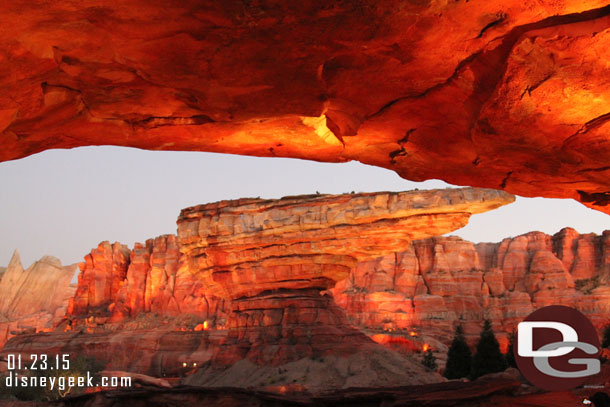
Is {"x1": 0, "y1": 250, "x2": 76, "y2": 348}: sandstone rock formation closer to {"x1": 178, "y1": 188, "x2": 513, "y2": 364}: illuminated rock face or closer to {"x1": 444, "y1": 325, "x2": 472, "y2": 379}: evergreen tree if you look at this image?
{"x1": 178, "y1": 188, "x2": 513, "y2": 364}: illuminated rock face

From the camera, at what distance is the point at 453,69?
20.2 ft

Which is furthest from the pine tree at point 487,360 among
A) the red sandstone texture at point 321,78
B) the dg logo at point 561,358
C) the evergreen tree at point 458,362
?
the red sandstone texture at point 321,78

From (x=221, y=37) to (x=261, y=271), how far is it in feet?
83.7

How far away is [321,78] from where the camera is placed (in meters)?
6.21

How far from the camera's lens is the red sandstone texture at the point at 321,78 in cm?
489

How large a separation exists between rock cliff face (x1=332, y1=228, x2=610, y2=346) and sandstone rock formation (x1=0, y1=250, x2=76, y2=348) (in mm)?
44381

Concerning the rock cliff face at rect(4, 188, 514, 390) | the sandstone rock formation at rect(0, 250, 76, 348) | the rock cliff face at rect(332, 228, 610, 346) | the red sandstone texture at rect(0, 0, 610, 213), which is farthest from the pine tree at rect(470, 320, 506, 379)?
the sandstone rock formation at rect(0, 250, 76, 348)

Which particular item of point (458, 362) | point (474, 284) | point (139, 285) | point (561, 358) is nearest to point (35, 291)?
point (139, 285)

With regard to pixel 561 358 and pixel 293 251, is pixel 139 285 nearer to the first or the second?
pixel 293 251

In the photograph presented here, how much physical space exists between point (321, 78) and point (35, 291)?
86837mm

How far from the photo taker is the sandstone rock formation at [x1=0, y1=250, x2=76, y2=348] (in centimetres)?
7569

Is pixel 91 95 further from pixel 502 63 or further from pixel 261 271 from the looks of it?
pixel 261 271

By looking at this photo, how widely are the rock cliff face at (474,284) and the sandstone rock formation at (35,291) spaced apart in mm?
44381

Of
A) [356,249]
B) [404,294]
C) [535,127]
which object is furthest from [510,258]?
[535,127]
